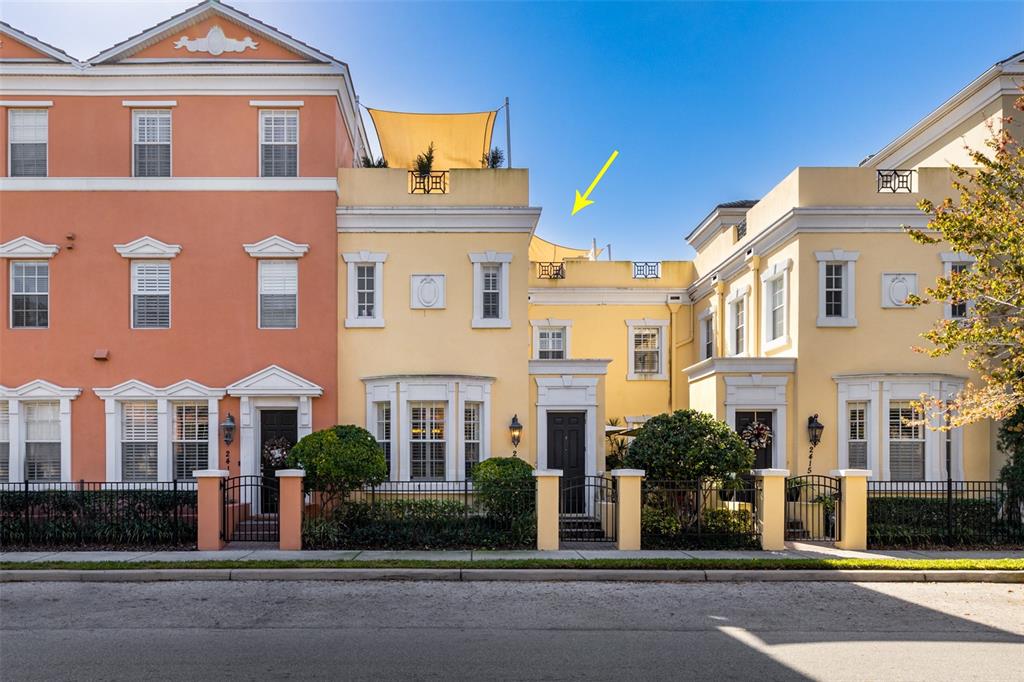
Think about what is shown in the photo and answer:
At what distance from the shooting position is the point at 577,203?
74.6 ft

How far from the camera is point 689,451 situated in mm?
13898

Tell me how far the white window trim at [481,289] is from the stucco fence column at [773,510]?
697 centimetres

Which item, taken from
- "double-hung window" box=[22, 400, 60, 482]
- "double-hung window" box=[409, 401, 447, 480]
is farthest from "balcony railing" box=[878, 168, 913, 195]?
"double-hung window" box=[22, 400, 60, 482]

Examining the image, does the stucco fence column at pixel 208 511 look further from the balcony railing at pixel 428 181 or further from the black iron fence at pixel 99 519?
the balcony railing at pixel 428 181

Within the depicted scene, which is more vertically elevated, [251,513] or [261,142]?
[261,142]

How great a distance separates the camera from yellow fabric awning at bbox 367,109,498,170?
2019 cm

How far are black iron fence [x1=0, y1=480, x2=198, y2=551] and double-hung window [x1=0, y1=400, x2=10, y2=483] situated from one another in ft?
11.0

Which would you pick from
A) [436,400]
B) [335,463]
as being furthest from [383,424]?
[335,463]

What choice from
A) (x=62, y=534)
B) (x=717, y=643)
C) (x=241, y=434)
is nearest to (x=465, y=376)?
(x=241, y=434)

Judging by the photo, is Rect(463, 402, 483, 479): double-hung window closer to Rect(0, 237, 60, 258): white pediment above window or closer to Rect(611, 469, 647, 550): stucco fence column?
Rect(611, 469, 647, 550): stucco fence column

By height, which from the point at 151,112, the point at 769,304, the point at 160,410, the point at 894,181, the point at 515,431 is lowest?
the point at 515,431

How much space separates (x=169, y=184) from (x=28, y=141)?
11.9 ft

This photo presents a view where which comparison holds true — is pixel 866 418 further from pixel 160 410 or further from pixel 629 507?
pixel 160 410

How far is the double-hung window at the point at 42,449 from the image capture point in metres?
17.0
